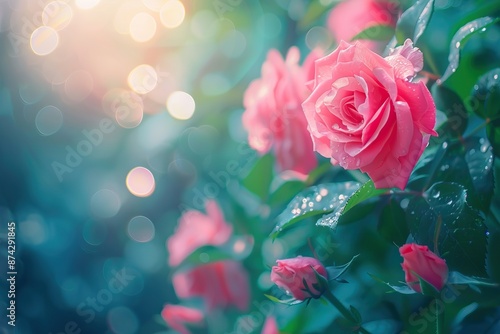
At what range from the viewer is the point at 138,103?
3.54 feet

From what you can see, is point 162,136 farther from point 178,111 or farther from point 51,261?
point 51,261

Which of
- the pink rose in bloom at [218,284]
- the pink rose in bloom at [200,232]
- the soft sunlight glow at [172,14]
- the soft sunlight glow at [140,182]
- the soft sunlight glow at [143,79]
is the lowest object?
the pink rose in bloom at [218,284]

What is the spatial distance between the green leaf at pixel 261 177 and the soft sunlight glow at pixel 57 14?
51cm

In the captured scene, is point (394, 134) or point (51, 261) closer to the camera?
point (394, 134)

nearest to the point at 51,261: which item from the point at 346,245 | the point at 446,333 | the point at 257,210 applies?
the point at 257,210

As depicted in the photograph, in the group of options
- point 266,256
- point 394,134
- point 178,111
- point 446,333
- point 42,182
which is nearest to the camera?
point 394,134

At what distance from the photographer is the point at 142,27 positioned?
108cm

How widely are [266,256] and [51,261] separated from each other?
1.70 ft

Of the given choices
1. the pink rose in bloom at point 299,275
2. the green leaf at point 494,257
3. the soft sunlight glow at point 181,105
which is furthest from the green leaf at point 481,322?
the soft sunlight glow at point 181,105

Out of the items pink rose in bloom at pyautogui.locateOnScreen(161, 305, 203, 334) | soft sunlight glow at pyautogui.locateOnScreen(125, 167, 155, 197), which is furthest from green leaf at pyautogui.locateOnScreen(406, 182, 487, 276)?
soft sunlight glow at pyautogui.locateOnScreen(125, 167, 155, 197)

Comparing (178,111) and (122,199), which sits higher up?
(178,111)

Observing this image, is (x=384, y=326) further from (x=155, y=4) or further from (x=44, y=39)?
(x=44, y=39)

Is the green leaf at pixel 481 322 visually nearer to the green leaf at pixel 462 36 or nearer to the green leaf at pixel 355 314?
the green leaf at pixel 355 314

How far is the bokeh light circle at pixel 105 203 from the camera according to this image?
3.58 feet
